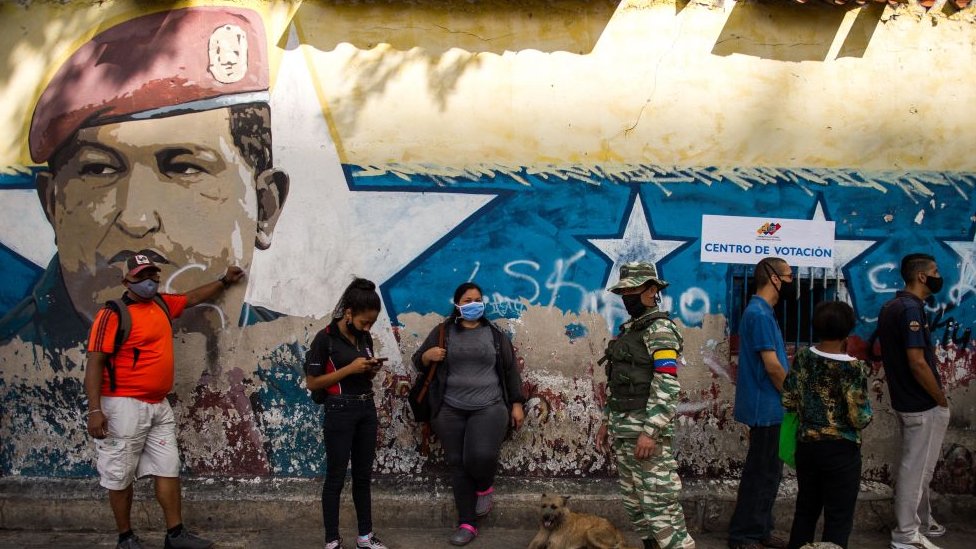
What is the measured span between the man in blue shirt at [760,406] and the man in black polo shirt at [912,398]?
A: 73cm

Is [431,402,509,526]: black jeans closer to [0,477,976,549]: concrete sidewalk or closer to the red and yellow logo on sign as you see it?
[0,477,976,549]: concrete sidewalk

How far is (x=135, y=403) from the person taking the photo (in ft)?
16.5

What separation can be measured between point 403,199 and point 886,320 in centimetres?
332

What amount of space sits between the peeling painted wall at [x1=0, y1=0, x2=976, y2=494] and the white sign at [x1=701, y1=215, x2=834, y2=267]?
0.08 meters

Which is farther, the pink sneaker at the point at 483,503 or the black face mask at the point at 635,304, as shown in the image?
the pink sneaker at the point at 483,503

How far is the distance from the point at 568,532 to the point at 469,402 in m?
1.05

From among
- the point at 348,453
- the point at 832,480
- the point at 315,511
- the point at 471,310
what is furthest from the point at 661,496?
the point at 315,511

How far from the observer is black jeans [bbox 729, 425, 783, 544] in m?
5.18

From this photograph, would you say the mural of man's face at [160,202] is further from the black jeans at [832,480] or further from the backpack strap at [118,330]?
the black jeans at [832,480]

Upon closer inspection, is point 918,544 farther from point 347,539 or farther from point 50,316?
point 50,316

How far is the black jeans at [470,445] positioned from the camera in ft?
17.5

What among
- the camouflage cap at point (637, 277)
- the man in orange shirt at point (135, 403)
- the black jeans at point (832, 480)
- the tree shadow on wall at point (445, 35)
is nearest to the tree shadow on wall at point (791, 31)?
the tree shadow on wall at point (445, 35)

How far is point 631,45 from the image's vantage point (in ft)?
19.1

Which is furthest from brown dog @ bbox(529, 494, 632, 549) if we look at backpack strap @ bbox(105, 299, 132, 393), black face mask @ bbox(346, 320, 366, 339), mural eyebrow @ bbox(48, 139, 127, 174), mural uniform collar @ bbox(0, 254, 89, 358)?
mural eyebrow @ bbox(48, 139, 127, 174)
